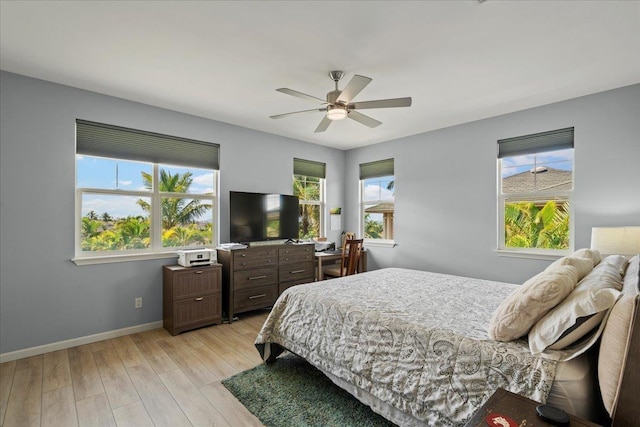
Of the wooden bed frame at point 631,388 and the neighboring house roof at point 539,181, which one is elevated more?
the neighboring house roof at point 539,181

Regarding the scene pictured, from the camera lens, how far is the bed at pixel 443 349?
4.10 ft

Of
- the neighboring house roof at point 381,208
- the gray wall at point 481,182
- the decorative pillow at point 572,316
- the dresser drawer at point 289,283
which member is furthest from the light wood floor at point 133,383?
the neighboring house roof at point 381,208

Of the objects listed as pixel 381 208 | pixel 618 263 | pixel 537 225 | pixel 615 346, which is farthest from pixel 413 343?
pixel 381 208

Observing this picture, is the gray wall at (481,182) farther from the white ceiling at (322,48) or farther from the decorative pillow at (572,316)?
the decorative pillow at (572,316)

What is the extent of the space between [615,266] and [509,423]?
154cm

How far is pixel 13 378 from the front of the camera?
2.43m

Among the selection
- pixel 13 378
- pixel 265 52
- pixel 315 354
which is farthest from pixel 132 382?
pixel 265 52

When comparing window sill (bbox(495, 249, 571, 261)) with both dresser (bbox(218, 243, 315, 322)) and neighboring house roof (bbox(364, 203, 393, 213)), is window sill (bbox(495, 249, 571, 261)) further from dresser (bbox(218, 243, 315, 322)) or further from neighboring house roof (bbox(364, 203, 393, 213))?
dresser (bbox(218, 243, 315, 322))

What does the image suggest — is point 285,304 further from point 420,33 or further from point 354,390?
point 420,33

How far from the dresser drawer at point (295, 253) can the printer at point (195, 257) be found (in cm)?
92

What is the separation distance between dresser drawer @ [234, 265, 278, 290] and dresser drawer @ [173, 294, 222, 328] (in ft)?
1.00

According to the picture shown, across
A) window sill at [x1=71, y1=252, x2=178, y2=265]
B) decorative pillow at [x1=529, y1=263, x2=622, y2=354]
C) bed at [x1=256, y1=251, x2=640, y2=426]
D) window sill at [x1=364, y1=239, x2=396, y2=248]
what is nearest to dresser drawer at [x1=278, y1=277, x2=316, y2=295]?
window sill at [x1=364, y1=239, x2=396, y2=248]

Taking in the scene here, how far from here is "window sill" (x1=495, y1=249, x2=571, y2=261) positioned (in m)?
3.40

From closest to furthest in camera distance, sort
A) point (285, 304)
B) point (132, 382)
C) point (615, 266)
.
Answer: point (615, 266)
point (132, 382)
point (285, 304)
